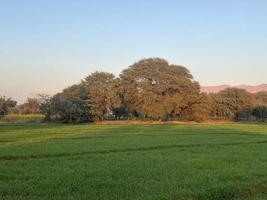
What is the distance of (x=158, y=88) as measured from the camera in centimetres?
8506

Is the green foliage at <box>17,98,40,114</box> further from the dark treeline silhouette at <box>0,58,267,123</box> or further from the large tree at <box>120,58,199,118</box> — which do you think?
the large tree at <box>120,58,199,118</box>

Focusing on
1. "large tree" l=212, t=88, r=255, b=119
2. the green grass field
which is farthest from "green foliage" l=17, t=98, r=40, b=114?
the green grass field

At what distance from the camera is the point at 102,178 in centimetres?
1234

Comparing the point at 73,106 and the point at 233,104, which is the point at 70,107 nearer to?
the point at 73,106

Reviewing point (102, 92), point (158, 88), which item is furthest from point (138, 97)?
point (102, 92)

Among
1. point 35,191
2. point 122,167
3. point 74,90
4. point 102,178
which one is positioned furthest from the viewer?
point 74,90

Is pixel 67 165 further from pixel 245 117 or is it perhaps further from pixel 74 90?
pixel 245 117

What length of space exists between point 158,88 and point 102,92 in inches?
481

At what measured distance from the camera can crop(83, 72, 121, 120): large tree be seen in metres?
86.4

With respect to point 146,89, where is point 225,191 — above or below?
below

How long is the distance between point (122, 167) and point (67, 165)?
2.25 m

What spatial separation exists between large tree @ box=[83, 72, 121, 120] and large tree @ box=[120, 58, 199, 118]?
219 centimetres

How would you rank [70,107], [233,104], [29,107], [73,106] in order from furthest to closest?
[29,107] → [233,104] → [73,106] → [70,107]

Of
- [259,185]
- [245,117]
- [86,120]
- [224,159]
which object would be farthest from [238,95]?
[259,185]
